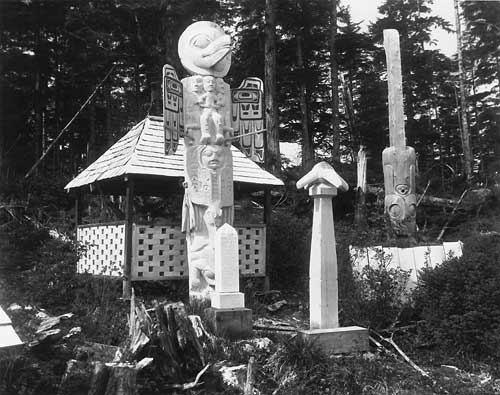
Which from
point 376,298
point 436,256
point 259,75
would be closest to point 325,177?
point 376,298

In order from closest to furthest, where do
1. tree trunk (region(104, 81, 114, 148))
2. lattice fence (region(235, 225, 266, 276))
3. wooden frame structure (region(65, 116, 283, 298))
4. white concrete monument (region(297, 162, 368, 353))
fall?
white concrete monument (region(297, 162, 368, 353)) → wooden frame structure (region(65, 116, 283, 298)) → lattice fence (region(235, 225, 266, 276)) → tree trunk (region(104, 81, 114, 148))

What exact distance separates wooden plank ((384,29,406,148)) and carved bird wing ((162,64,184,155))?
18.1ft

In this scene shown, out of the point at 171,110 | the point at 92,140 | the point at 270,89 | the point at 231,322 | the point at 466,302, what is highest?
the point at 270,89

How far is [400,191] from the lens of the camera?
11.2m

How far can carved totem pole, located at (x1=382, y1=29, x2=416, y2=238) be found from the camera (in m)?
10.9

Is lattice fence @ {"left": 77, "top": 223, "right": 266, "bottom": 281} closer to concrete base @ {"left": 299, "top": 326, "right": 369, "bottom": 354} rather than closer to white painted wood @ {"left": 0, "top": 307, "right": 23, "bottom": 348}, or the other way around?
concrete base @ {"left": 299, "top": 326, "right": 369, "bottom": 354}

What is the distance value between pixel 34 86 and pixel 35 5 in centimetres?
Answer: 289

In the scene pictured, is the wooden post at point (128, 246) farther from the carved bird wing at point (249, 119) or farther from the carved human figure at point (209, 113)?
the carved bird wing at point (249, 119)

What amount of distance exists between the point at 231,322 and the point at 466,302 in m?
3.02

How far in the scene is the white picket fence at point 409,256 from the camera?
799 cm

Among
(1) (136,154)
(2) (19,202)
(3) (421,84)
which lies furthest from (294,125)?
(1) (136,154)

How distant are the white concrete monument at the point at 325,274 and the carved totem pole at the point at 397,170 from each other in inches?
187

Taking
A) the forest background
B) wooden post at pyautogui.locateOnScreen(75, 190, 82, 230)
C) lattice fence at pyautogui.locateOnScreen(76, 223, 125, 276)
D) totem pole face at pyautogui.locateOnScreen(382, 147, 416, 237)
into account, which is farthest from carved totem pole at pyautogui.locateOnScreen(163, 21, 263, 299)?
the forest background

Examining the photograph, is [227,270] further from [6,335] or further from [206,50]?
[6,335]
